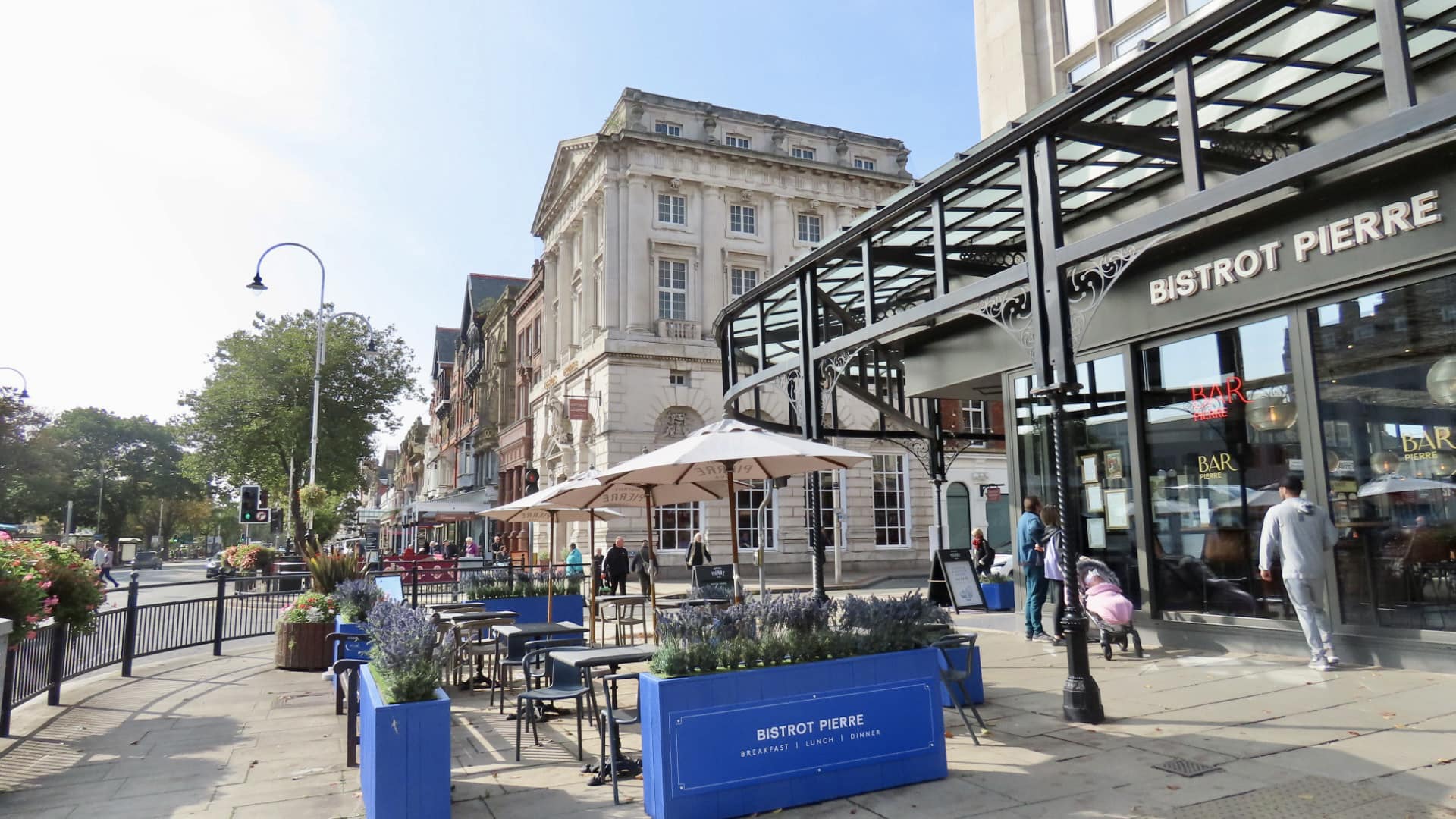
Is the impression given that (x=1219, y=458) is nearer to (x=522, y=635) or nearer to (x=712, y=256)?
(x=522, y=635)

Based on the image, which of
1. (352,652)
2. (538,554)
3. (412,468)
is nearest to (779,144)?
(538,554)

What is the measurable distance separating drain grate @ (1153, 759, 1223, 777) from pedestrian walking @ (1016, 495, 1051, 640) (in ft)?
16.2

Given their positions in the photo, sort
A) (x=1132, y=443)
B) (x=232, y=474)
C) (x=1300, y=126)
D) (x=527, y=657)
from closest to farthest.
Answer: (x=527, y=657), (x=1300, y=126), (x=1132, y=443), (x=232, y=474)

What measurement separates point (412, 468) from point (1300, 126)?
322 ft

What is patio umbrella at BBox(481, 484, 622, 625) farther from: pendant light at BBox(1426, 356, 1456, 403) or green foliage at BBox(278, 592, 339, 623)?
pendant light at BBox(1426, 356, 1456, 403)

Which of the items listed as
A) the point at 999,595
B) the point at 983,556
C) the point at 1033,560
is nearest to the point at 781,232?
the point at 983,556

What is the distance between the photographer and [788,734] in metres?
4.94

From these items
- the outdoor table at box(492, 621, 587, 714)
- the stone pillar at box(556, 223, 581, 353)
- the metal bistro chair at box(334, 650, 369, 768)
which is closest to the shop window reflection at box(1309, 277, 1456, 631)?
the outdoor table at box(492, 621, 587, 714)

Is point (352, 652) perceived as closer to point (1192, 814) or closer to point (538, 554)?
point (1192, 814)

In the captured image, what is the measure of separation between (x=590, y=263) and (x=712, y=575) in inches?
810

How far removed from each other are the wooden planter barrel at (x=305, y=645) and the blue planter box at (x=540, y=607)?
6.59 ft

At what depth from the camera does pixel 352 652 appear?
9.72 m

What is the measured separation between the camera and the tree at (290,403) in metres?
38.3

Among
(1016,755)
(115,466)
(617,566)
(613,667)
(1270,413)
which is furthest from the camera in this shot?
(115,466)
